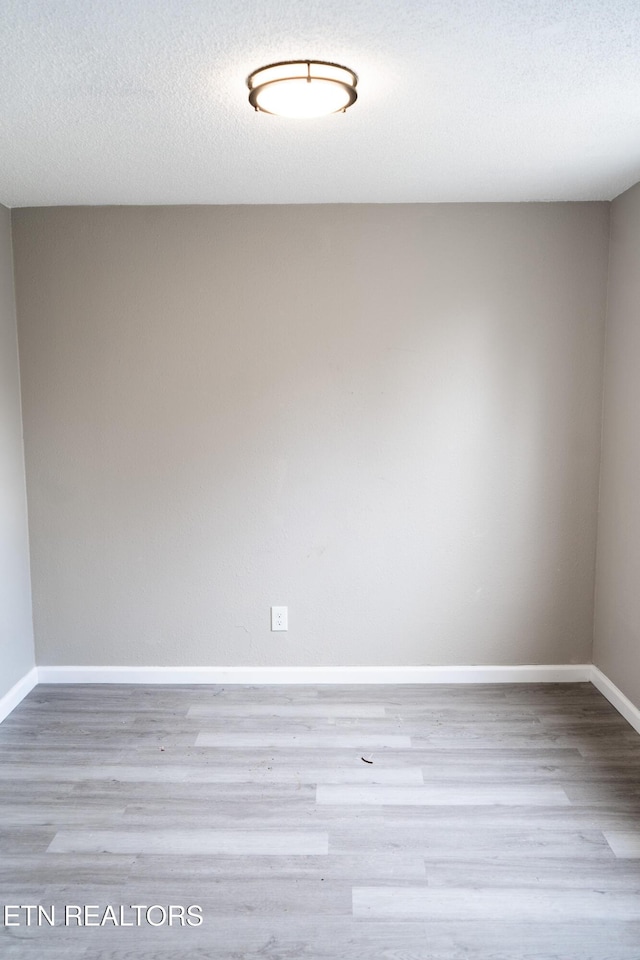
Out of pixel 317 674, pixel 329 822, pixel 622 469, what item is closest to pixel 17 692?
pixel 317 674

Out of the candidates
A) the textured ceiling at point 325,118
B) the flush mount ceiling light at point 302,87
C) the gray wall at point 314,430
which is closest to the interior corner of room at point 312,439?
the gray wall at point 314,430

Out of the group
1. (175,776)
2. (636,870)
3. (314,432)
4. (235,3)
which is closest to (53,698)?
(175,776)

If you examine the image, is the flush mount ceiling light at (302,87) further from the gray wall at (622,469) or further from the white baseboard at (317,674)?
the white baseboard at (317,674)

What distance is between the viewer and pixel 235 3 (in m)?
1.58

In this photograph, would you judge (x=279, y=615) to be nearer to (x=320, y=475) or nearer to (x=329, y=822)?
(x=320, y=475)

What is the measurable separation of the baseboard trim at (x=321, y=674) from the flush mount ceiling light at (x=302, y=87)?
2.39m

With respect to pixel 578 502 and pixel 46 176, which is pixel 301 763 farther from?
pixel 46 176

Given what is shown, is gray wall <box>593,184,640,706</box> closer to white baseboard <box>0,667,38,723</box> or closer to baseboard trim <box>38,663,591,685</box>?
baseboard trim <box>38,663,591,685</box>

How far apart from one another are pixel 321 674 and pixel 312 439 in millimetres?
1120

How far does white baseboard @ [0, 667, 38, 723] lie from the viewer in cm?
306

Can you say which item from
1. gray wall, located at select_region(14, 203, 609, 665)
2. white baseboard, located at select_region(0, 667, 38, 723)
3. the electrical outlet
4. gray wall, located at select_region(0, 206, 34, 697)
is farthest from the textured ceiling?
white baseboard, located at select_region(0, 667, 38, 723)

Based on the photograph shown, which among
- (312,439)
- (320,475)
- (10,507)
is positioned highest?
(312,439)

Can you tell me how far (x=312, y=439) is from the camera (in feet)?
10.8

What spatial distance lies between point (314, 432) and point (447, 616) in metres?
1.08
